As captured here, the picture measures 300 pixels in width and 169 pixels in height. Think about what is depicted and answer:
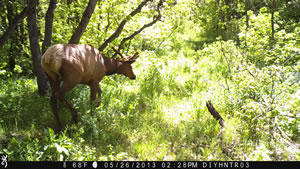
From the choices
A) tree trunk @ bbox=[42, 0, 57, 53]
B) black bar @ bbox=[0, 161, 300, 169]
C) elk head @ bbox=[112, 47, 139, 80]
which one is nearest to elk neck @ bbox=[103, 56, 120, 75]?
Result: elk head @ bbox=[112, 47, 139, 80]

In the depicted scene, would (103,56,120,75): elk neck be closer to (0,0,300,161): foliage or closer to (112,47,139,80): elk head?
(112,47,139,80): elk head

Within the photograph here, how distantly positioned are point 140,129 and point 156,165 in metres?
1.13

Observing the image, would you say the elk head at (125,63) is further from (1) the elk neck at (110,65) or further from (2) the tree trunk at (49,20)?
(2) the tree trunk at (49,20)

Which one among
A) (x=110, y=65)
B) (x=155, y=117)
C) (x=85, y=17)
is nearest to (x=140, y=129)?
(x=155, y=117)

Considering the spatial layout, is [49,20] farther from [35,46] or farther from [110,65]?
[110,65]

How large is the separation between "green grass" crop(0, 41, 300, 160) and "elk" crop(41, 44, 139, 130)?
486mm

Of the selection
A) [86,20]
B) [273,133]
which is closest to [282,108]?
[273,133]

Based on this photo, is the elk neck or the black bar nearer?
Result: the black bar

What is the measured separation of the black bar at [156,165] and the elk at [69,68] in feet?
3.89

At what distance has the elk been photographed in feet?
12.3

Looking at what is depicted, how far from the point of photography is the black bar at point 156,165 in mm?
3100

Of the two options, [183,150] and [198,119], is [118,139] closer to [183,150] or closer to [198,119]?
[183,150]

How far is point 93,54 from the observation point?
14.8ft

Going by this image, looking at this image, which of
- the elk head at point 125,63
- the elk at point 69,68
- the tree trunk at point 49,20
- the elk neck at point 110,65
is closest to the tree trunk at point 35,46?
the tree trunk at point 49,20
